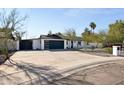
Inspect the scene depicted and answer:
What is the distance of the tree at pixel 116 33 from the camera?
1468 centimetres

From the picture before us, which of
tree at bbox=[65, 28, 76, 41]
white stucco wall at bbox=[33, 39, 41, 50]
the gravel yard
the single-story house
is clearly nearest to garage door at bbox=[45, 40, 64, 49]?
the single-story house

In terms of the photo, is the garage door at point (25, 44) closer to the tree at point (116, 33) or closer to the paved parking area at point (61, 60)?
the paved parking area at point (61, 60)

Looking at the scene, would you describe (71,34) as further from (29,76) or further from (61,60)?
(29,76)

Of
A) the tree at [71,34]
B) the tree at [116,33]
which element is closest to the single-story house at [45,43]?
the tree at [71,34]

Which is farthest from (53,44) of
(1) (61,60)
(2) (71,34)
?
(1) (61,60)

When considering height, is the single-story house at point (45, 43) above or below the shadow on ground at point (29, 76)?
above

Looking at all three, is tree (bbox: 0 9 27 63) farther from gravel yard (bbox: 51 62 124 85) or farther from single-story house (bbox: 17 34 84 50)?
single-story house (bbox: 17 34 84 50)

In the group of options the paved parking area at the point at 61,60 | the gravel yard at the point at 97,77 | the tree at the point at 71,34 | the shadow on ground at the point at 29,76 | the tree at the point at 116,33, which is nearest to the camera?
the shadow on ground at the point at 29,76

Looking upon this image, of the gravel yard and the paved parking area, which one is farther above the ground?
the paved parking area

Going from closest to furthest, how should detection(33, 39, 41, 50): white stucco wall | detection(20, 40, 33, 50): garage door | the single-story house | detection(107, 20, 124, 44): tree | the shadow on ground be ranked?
the shadow on ground → detection(107, 20, 124, 44): tree → the single-story house → detection(20, 40, 33, 50): garage door → detection(33, 39, 41, 50): white stucco wall

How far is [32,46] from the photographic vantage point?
1006 inches

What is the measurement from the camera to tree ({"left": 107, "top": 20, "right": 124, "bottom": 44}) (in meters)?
14.7
